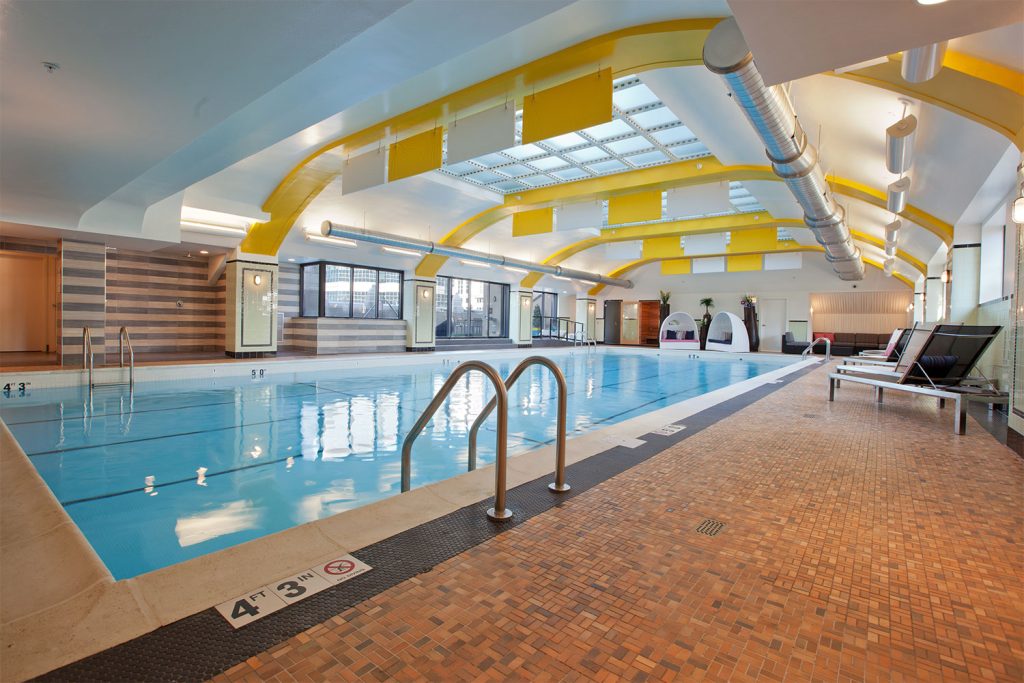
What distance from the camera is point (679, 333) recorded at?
20219mm

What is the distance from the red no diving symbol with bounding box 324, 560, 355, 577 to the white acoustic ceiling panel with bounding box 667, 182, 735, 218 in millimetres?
8447

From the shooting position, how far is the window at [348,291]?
13953 millimetres

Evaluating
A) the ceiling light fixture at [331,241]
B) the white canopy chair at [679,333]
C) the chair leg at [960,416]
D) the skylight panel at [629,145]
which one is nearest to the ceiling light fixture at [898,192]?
the chair leg at [960,416]

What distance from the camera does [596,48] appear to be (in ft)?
15.8

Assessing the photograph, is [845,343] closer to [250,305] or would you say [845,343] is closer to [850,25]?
[850,25]

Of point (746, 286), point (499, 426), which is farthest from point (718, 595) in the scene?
point (746, 286)

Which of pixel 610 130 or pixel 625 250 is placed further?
pixel 625 250

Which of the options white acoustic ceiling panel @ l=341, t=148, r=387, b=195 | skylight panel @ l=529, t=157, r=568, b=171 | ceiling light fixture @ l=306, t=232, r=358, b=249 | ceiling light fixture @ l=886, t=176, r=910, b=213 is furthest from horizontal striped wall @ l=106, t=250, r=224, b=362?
ceiling light fixture @ l=886, t=176, r=910, b=213

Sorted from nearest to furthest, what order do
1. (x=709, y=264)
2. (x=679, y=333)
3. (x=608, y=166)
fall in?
(x=608, y=166) → (x=709, y=264) → (x=679, y=333)

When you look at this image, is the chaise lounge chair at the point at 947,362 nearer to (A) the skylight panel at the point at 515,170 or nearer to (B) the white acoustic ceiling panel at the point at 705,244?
(A) the skylight panel at the point at 515,170

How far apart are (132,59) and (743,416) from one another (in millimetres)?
5767

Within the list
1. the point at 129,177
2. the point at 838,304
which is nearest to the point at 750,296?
the point at 838,304

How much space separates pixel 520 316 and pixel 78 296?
13029mm

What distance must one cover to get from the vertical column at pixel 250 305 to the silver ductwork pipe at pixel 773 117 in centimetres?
1020
